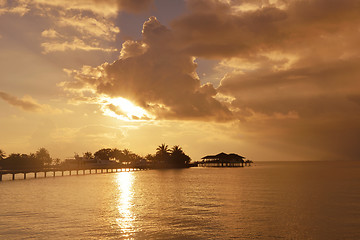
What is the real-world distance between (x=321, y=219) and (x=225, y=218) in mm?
9449

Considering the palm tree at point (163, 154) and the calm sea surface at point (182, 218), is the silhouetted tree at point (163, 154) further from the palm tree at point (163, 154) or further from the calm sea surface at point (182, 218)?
the calm sea surface at point (182, 218)

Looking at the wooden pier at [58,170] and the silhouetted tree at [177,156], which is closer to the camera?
the wooden pier at [58,170]

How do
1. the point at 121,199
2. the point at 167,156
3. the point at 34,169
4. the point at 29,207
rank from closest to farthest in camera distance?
1. the point at 29,207
2. the point at 121,199
3. the point at 34,169
4. the point at 167,156

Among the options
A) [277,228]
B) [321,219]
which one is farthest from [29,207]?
[321,219]

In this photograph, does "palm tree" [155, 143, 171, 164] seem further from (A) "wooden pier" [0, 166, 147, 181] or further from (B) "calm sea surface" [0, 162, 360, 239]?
(B) "calm sea surface" [0, 162, 360, 239]

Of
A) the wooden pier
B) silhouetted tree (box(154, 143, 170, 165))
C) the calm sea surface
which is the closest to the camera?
the calm sea surface

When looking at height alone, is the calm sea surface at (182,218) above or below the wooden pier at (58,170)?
below

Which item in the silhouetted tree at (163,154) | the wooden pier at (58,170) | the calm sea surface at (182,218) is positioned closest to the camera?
the calm sea surface at (182,218)

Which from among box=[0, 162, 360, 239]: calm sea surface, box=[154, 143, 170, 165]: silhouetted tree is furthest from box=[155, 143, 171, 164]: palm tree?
box=[0, 162, 360, 239]: calm sea surface

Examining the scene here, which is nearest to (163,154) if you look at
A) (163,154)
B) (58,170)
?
(163,154)

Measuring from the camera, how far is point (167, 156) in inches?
7175

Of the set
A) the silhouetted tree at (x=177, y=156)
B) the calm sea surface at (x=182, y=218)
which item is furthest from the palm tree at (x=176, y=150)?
the calm sea surface at (x=182, y=218)

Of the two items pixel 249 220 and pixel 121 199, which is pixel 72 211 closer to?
pixel 121 199

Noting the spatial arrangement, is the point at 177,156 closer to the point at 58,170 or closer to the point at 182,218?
the point at 58,170
